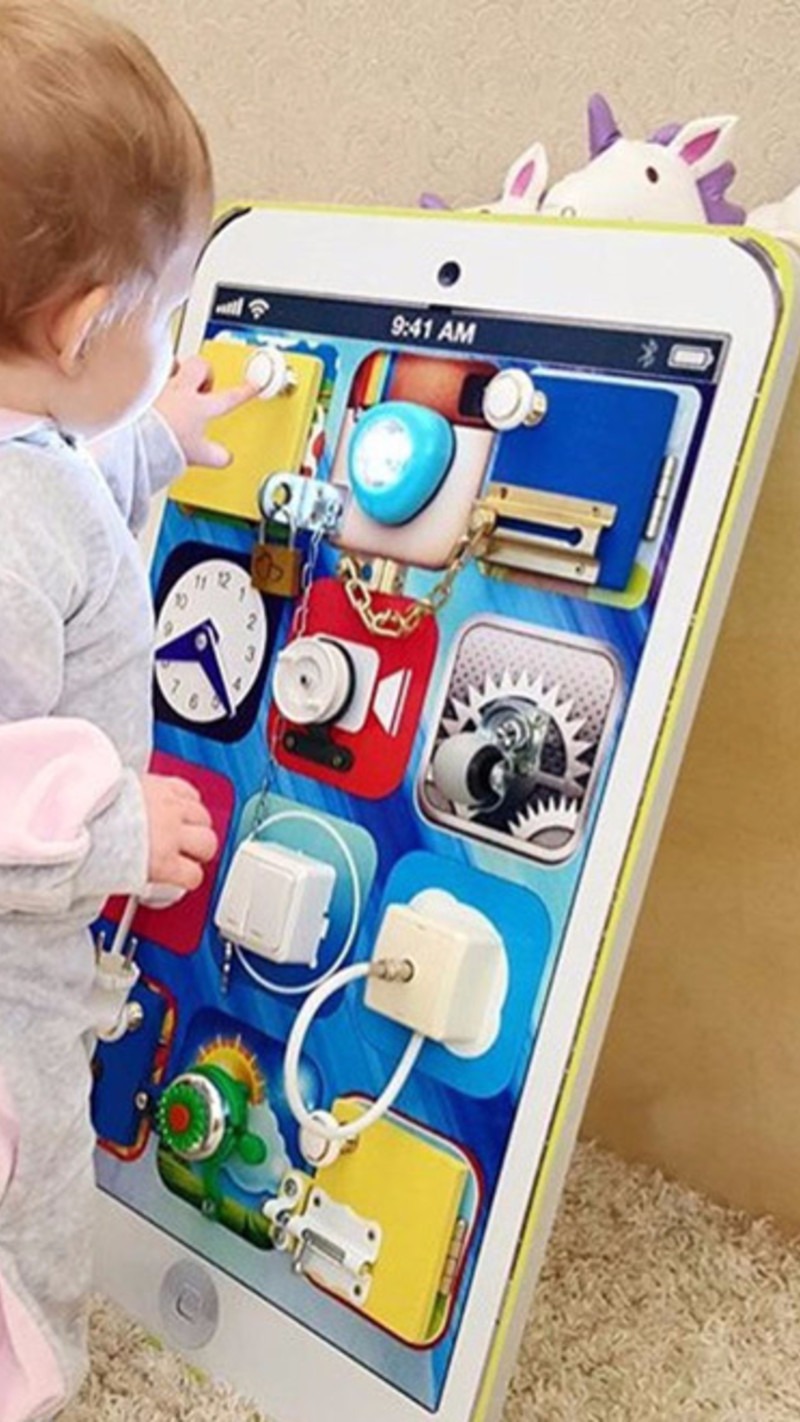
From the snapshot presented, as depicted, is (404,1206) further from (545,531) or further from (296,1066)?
(545,531)

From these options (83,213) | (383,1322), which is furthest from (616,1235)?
(83,213)

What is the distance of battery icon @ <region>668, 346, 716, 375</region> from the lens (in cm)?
65

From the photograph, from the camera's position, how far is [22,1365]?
25.1 inches

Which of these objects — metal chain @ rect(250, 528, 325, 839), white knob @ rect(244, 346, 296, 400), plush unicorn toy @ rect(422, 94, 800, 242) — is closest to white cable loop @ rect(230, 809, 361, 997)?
metal chain @ rect(250, 528, 325, 839)

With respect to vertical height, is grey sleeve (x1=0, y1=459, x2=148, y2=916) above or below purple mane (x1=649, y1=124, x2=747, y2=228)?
below

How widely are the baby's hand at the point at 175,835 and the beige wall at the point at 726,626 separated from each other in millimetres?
342

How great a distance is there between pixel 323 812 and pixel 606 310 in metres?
0.27

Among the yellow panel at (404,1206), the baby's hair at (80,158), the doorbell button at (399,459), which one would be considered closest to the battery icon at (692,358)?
the doorbell button at (399,459)

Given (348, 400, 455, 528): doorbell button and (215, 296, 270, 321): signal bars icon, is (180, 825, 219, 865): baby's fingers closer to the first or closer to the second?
(348, 400, 455, 528): doorbell button

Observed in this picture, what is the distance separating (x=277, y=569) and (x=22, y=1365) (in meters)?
0.38

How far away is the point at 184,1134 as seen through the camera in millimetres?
749

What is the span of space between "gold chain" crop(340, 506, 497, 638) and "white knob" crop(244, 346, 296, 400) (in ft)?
0.33

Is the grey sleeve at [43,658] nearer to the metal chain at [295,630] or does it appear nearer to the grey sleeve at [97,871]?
the grey sleeve at [97,871]

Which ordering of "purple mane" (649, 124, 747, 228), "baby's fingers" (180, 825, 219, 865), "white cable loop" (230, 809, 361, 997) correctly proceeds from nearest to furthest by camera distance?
"baby's fingers" (180, 825, 219, 865)
"white cable loop" (230, 809, 361, 997)
"purple mane" (649, 124, 747, 228)
